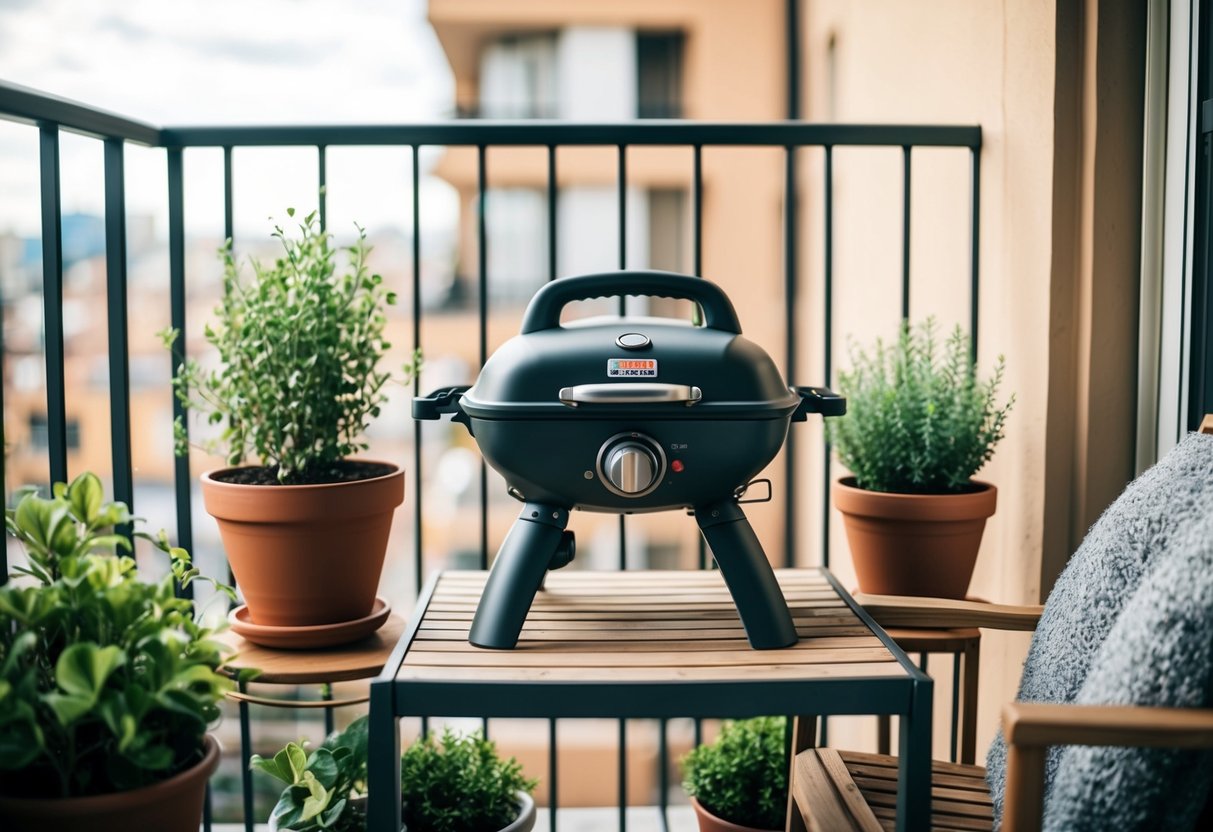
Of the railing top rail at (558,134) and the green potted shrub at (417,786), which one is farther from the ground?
the railing top rail at (558,134)

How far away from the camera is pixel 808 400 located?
118 cm

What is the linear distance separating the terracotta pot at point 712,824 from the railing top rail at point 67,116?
1.36 m

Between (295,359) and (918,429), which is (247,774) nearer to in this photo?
(295,359)

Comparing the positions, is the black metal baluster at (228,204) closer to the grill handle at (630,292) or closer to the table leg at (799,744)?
the grill handle at (630,292)

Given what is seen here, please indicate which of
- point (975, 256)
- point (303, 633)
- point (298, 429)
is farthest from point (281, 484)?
point (975, 256)

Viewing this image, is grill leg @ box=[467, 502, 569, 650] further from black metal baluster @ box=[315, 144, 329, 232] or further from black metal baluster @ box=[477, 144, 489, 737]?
black metal baluster @ box=[315, 144, 329, 232]

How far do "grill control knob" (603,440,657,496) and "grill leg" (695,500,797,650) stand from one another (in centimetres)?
9

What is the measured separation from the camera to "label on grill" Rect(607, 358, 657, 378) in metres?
1.08

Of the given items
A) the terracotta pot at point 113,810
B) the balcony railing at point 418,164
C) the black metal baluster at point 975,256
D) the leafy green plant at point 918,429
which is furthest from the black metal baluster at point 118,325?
the black metal baluster at point 975,256

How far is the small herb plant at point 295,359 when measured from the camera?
4.36ft

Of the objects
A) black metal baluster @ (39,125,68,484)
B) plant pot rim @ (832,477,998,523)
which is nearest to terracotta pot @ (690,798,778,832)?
plant pot rim @ (832,477,998,523)

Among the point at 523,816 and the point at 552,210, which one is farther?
the point at 552,210

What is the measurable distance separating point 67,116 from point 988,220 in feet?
4.88

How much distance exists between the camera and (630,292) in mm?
1184
